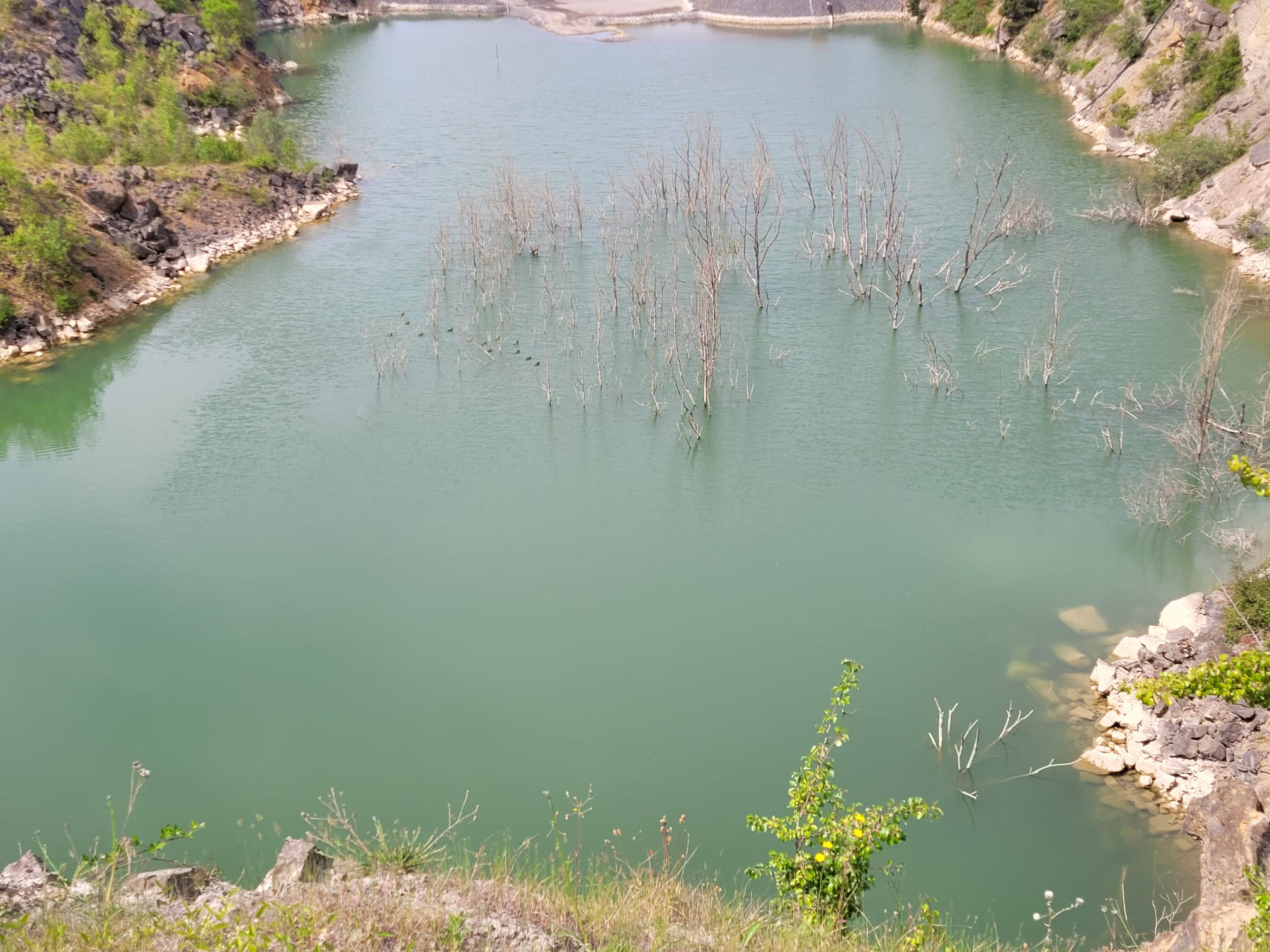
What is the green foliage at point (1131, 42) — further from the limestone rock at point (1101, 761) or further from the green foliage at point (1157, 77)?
the limestone rock at point (1101, 761)

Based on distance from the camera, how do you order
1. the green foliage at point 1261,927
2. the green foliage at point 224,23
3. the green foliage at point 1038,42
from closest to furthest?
the green foliage at point 1261,927
the green foliage at point 1038,42
the green foliage at point 224,23

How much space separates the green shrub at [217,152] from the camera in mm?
31641

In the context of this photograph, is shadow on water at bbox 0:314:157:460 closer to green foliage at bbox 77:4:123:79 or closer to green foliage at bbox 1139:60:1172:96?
green foliage at bbox 77:4:123:79

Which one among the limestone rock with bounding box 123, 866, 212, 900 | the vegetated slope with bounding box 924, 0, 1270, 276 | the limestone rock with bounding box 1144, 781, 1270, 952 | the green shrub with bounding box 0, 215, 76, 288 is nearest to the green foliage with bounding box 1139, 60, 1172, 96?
the vegetated slope with bounding box 924, 0, 1270, 276

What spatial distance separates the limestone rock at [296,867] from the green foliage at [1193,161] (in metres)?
27.3

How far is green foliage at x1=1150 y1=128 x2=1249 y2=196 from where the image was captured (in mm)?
27484

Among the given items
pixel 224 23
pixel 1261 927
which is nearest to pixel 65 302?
pixel 1261 927

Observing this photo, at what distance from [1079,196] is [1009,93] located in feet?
41.3

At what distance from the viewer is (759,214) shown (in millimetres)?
26266

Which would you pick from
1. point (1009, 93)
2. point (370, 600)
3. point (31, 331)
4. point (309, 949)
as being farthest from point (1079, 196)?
point (309, 949)

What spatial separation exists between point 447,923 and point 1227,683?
6.12 metres

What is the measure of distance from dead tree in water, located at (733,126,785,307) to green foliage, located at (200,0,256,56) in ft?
84.1

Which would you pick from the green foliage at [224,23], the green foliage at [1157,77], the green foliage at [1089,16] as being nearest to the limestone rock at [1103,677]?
the green foliage at [1157,77]

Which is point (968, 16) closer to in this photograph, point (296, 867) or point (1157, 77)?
point (1157, 77)
